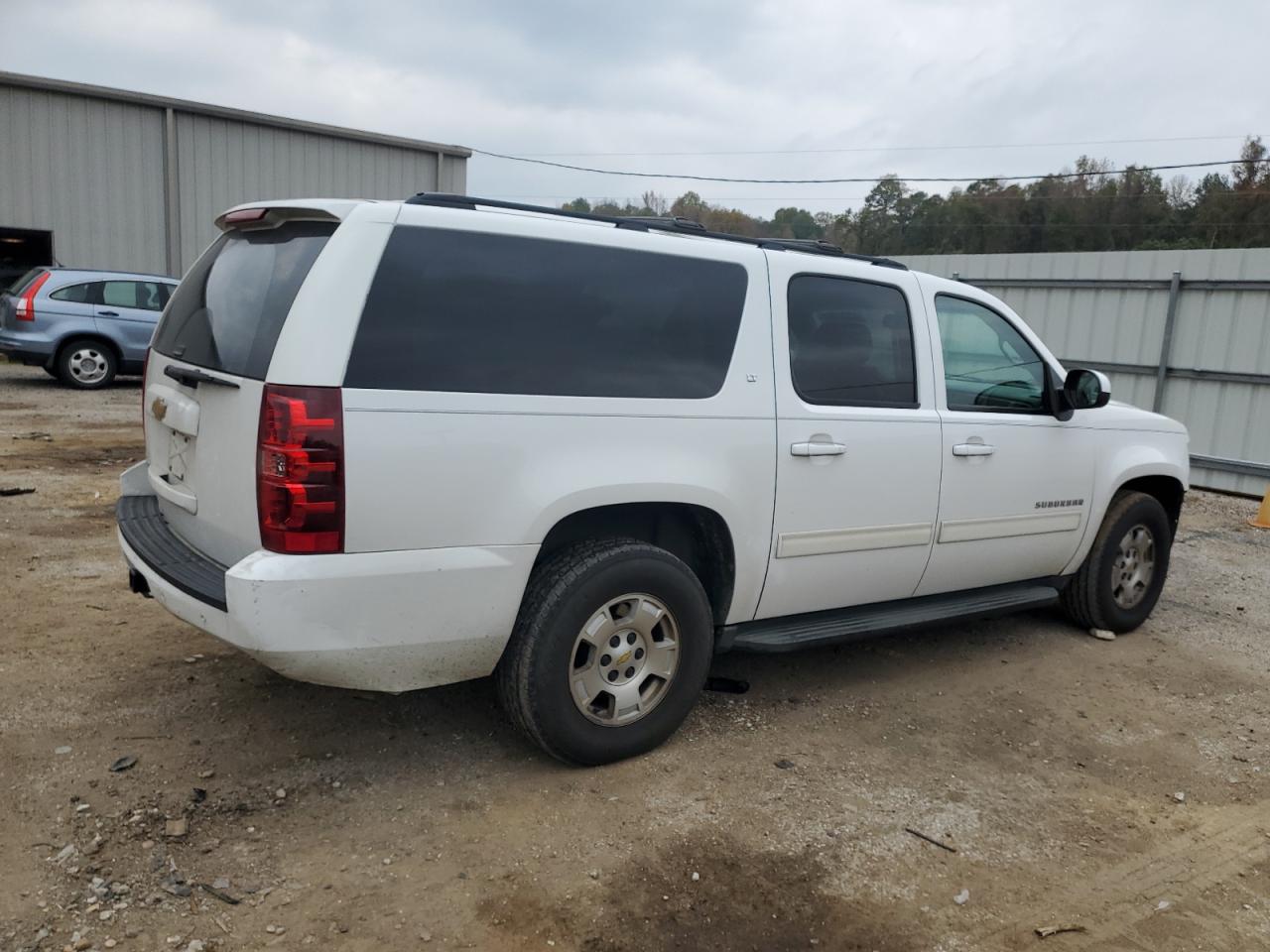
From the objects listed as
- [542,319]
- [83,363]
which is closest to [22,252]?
[83,363]

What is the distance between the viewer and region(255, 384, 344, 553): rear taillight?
110 inches

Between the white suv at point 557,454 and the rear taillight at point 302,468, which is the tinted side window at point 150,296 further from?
the rear taillight at point 302,468

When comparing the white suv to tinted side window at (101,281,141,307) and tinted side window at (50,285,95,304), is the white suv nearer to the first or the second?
tinted side window at (50,285,95,304)

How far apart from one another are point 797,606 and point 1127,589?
2.58m

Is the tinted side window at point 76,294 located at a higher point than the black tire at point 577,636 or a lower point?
higher

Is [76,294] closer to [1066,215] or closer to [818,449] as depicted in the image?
[818,449]

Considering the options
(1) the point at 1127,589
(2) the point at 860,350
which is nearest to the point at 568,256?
(2) the point at 860,350

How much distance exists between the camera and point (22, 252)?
16.6 m

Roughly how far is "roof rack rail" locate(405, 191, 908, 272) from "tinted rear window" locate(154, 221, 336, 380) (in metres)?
0.43

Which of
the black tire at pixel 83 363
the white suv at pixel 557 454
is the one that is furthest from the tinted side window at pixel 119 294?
the white suv at pixel 557 454

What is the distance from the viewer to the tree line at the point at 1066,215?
30500 millimetres

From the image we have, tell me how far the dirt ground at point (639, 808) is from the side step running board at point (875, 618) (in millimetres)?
358

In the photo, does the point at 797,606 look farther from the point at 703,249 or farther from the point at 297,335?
the point at 297,335

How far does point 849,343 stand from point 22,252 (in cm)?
1710
